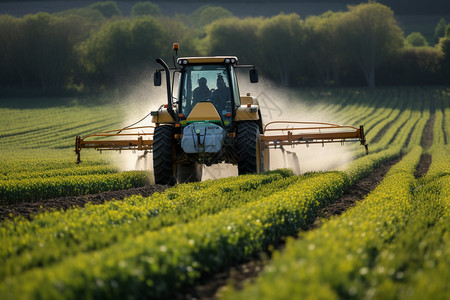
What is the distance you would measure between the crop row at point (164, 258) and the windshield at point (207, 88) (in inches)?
209

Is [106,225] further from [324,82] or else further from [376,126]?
[324,82]

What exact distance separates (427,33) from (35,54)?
343 ft

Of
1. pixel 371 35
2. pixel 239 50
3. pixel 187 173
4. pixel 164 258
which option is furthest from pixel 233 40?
pixel 164 258

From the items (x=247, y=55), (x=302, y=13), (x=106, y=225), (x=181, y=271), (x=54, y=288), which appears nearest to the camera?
(x=54, y=288)

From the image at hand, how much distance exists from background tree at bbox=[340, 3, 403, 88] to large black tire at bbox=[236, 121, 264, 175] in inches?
2081

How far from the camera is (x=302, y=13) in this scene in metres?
148

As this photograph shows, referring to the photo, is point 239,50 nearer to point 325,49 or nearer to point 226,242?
point 325,49

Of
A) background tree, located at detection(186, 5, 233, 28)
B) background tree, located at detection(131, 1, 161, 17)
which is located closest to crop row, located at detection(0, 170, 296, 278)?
background tree, located at detection(131, 1, 161, 17)

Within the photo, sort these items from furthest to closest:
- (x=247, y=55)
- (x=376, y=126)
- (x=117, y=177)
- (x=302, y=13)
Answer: (x=302, y=13), (x=247, y=55), (x=376, y=126), (x=117, y=177)

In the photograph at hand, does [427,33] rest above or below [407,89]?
above

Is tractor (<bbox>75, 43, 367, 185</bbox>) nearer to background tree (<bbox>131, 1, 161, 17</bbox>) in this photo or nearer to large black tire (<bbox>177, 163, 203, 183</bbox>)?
large black tire (<bbox>177, 163, 203, 183</bbox>)

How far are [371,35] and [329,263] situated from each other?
204 feet

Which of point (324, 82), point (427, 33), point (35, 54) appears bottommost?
point (324, 82)

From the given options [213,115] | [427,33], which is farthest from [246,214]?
[427,33]
